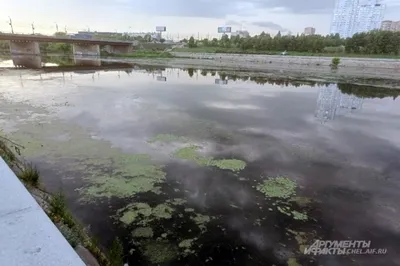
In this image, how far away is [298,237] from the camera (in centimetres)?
498

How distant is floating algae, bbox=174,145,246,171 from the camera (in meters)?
7.71

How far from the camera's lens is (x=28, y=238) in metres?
1.71

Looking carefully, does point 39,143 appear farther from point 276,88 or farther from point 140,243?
point 276,88

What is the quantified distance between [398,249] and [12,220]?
5.83 meters

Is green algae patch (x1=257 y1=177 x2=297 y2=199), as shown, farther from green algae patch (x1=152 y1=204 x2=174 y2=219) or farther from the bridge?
the bridge

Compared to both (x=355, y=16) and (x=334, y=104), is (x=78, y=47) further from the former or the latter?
(x=355, y=16)

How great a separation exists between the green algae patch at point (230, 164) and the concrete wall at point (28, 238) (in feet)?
19.3

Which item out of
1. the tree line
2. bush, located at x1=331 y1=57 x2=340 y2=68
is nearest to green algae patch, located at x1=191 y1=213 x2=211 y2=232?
bush, located at x1=331 y1=57 x2=340 y2=68

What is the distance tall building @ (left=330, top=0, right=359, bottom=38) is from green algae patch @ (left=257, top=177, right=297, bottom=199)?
13543 cm

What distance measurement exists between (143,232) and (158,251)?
56cm

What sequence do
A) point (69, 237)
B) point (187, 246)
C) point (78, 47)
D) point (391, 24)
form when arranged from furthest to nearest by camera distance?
point (391, 24)
point (78, 47)
point (187, 246)
point (69, 237)

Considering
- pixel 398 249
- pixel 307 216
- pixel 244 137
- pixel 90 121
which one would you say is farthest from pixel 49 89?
pixel 398 249

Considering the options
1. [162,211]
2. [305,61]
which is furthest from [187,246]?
[305,61]

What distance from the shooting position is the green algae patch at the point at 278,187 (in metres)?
6.36
